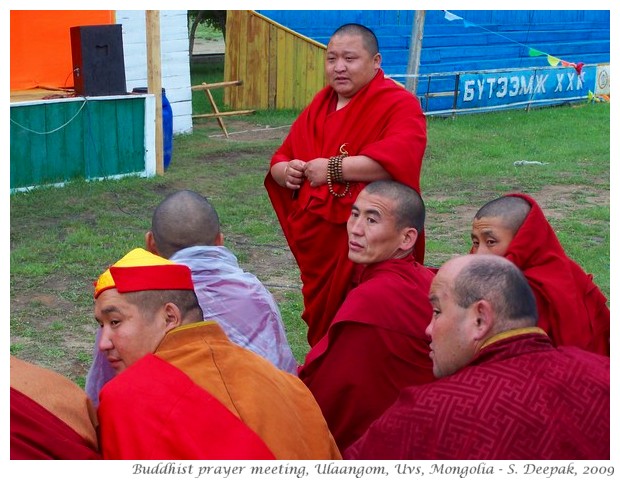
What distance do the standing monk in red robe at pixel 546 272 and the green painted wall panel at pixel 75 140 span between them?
6.85 m

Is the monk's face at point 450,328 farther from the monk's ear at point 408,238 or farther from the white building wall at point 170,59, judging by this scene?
the white building wall at point 170,59

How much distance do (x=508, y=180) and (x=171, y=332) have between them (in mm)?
8879

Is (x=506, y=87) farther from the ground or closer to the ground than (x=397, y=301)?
closer to the ground

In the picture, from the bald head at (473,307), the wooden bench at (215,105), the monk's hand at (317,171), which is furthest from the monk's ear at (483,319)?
the wooden bench at (215,105)

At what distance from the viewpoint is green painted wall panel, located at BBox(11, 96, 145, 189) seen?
966cm

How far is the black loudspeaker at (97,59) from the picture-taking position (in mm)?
10062

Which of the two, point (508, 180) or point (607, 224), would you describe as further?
point (508, 180)

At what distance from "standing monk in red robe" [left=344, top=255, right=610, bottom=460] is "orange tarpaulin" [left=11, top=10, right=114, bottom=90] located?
403 inches

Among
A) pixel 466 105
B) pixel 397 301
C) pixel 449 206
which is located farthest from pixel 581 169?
pixel 397 301

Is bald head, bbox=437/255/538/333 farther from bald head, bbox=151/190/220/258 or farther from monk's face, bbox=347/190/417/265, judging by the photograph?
bald head, bbox=151/190/220/258

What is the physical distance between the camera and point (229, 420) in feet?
8.16

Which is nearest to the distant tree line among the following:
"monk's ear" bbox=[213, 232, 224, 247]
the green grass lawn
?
the green grass lawn

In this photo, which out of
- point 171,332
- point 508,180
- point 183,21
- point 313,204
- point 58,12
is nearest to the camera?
point 171,332

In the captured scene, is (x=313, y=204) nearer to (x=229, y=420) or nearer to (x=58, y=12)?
(x=229, y=420)
